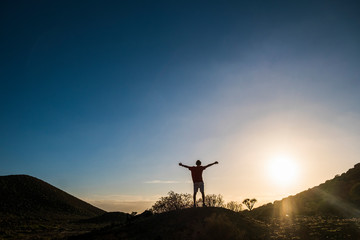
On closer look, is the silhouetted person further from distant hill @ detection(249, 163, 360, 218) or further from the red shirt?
distant hill @ detection(249, 163, 360, 218)

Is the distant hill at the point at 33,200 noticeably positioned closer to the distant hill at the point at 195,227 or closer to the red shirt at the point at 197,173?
the distant hill at the point at 195,227

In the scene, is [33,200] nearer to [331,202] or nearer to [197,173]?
[197,173]

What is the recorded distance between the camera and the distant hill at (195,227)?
37.1 ft

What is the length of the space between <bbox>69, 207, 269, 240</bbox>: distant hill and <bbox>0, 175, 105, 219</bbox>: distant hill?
48.5m

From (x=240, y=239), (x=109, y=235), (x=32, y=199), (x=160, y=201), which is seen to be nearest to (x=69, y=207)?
(x=32, y=199)

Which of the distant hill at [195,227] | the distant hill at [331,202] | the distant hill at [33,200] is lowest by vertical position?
the distant hill at [195,227]

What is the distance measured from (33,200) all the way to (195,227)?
2757 inches

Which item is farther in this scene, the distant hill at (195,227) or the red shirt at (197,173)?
the red shirt at (197,173)

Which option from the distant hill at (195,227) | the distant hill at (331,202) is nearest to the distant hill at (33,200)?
the distant hill at (195,227)

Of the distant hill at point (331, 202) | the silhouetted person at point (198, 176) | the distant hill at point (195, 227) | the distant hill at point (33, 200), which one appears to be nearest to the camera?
the distant hill at point (195, 227)

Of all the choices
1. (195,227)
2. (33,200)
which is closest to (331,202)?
(195,227)

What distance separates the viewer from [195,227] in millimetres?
11867

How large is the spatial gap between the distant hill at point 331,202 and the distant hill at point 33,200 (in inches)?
1970

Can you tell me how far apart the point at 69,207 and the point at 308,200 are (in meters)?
65.8
